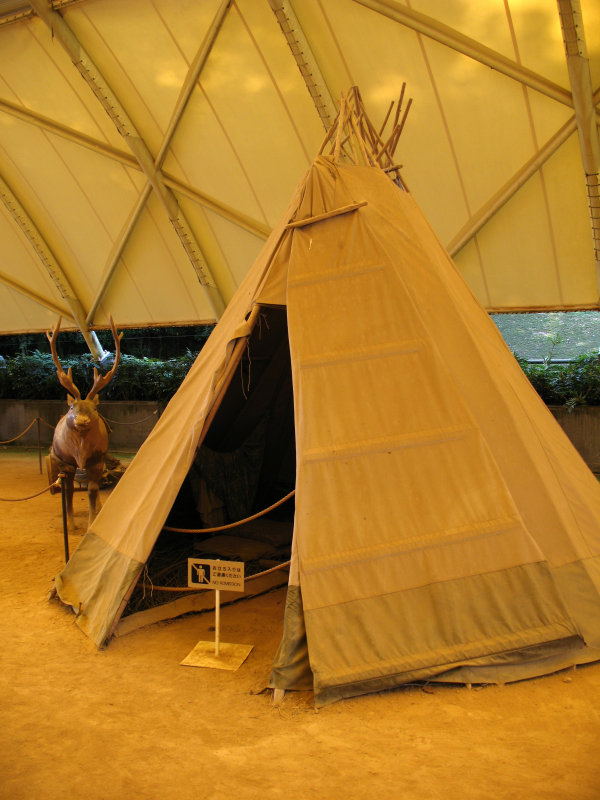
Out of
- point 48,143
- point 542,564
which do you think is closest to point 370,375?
point 542,564

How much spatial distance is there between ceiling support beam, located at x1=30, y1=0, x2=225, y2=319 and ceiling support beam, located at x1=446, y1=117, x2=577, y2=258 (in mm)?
3683

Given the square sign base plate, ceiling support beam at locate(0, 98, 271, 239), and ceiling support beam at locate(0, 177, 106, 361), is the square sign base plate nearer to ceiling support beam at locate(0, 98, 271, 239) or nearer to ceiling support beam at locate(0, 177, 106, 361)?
ceiling support beam at locate(0, 98, 271, 239)

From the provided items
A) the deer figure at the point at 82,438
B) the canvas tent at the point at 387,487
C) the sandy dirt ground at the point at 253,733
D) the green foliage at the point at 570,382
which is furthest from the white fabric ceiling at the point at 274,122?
the sandy dirt ground at the point at 253,733

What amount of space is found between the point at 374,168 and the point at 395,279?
4.02 feet

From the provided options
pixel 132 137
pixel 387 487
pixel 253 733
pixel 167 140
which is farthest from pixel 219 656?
pixel 132 137

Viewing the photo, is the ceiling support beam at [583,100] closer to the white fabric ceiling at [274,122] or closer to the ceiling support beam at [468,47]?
the white fabric ceiling at [274,122]

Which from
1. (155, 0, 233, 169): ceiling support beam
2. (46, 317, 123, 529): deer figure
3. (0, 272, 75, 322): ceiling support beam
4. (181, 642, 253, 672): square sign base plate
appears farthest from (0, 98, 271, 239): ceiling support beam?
(181, 642, 253, 672): square sign base plate

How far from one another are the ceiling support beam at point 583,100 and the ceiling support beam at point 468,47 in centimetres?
32

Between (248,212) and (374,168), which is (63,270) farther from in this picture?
(374,168)

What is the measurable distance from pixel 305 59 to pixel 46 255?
5808 millimetres

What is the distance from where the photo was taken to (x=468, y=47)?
6.81 meters

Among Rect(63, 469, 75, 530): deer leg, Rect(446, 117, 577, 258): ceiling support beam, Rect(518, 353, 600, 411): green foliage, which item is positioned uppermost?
Rect(446, 117, 577, 258): ceiling support beam

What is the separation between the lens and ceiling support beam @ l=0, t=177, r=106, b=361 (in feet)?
35.3

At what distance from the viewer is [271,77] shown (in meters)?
7.97
